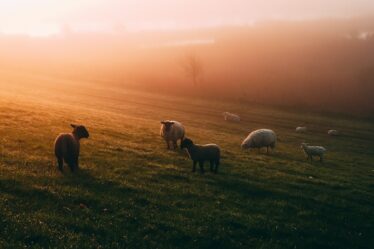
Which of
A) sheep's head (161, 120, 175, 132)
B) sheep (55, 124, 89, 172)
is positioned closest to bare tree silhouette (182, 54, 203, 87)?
sheep's head (161, 120, 175, 132)

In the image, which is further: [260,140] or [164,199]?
[260,140]

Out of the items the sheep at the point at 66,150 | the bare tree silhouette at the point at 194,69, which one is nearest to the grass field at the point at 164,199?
the sheep at the point at 66,150

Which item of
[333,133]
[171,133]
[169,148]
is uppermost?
[171,133]

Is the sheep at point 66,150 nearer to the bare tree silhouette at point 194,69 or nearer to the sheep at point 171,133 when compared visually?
the sheep at point 171,133

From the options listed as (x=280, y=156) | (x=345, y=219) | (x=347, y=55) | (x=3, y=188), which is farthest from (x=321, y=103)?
(x=347, y=55)

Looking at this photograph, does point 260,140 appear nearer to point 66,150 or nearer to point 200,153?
point 200,153

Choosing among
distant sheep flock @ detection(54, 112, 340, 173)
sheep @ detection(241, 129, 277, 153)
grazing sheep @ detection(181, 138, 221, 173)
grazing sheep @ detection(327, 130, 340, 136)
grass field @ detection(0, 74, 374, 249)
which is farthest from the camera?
grazing sheep @ detection(327, 130, 340, 136)

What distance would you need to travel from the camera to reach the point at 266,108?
7606 centimetres

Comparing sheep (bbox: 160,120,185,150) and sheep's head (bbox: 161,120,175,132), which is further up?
sheep's head (bbox: 161,120,175,132)

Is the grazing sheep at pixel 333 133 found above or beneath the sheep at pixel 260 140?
beneath

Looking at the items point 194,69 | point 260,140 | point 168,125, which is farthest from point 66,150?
point 194,69

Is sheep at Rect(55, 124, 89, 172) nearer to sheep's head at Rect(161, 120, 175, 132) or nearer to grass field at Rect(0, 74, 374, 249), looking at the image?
grass field at Rect(0, 74, 374, 249)

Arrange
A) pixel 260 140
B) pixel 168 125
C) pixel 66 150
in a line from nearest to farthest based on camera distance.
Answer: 1. pixel 66 150
2. pixel 168 125
3. pixel 260 140

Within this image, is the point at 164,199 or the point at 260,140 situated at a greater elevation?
the point at 260,140
